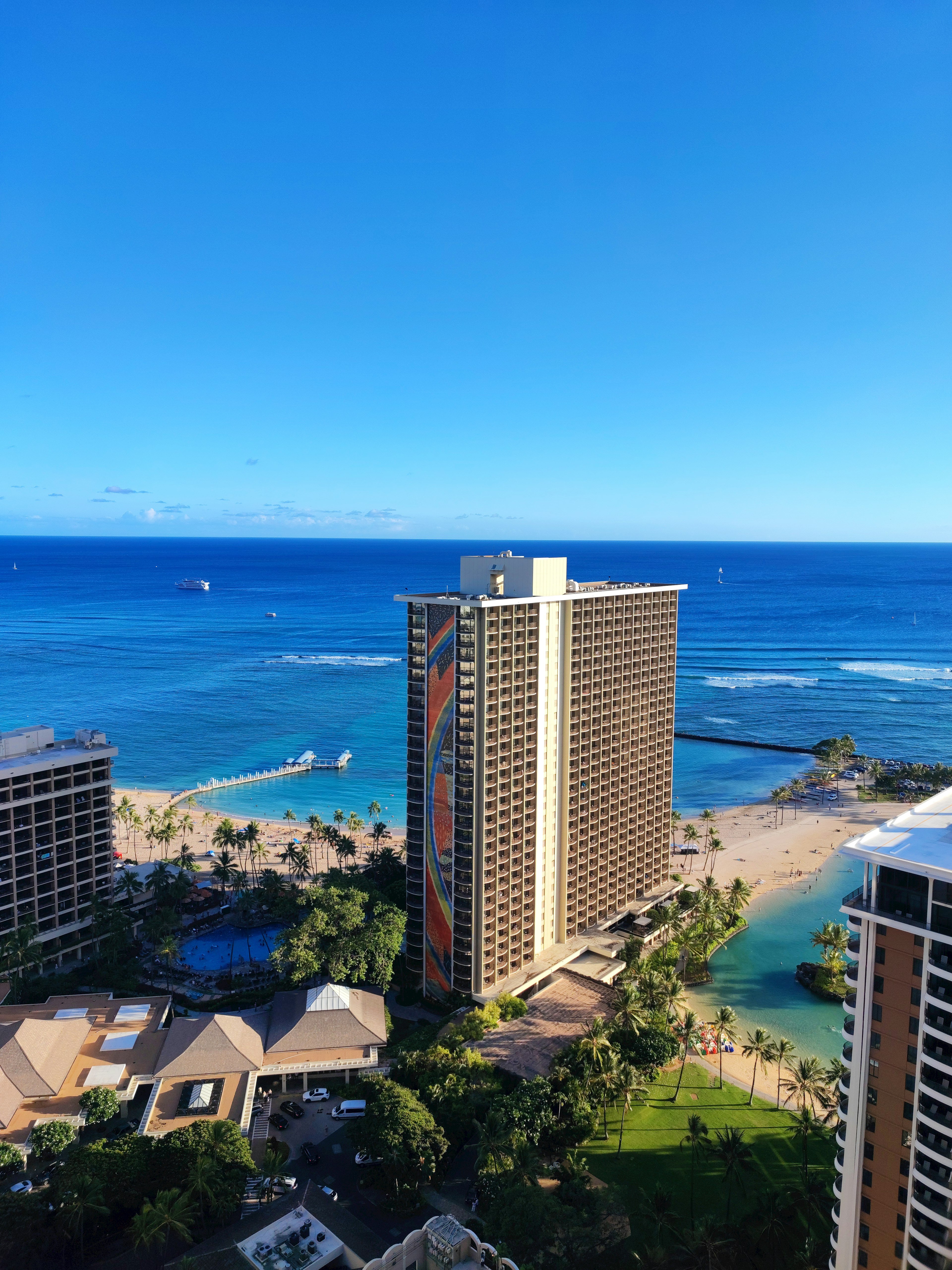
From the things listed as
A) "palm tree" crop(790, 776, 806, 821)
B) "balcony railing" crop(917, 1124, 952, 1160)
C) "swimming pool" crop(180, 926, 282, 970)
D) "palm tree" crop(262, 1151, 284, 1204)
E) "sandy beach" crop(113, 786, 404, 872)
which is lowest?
"sandy beach" crop(113, 786, 404, 872)

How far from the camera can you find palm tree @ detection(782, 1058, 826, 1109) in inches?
1877

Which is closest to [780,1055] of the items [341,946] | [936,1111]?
[936,1111]

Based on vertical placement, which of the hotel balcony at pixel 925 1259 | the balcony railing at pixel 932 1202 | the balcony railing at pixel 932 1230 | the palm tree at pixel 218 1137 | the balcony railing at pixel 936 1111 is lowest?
the palm tree at pixel 218 1137

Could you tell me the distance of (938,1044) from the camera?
30.5 meters

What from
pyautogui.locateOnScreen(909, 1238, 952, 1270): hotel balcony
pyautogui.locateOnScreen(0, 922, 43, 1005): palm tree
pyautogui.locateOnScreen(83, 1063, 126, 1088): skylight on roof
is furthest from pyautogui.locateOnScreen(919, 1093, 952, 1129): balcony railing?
pyautogui.locateOnScreen(0, 922, 43, 1005): palm tree

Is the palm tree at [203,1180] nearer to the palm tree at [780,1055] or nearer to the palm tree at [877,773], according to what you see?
the palm tree at [780,1055]

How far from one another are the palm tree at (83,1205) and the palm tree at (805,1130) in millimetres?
37034

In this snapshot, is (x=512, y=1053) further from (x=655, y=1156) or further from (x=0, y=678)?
(x=0, y=678)

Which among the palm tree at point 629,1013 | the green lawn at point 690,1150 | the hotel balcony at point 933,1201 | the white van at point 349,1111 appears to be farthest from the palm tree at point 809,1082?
the white van at point 349,1111

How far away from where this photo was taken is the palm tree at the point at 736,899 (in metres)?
75.8

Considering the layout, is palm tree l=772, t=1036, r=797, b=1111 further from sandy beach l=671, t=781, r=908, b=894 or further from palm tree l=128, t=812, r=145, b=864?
palm tree l=128, t=812, r=145, b=864

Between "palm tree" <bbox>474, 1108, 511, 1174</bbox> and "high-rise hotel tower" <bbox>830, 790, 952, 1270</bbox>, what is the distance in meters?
16.6

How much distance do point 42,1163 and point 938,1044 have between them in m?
47.4

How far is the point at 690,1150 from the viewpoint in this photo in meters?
48.7
